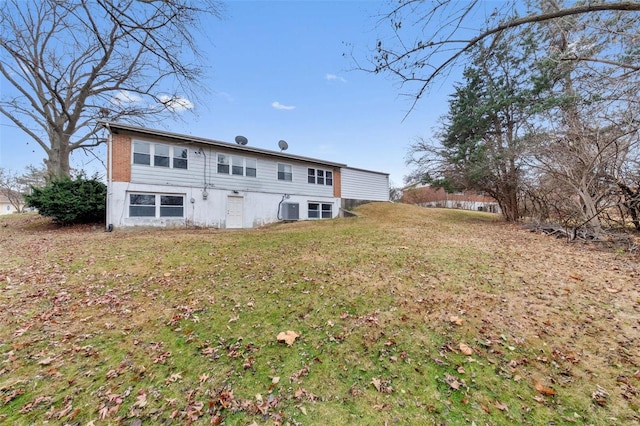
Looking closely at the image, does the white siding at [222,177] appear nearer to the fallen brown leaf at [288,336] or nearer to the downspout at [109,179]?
the downspout at [109,179]

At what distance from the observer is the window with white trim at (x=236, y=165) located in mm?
14281

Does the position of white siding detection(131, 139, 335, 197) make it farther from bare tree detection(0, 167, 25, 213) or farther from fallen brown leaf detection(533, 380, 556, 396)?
bare tree detection(0, 167, 25, 213)

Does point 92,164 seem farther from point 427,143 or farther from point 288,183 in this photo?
point 427,143

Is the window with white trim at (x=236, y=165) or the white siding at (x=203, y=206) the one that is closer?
the white siding at (x=203, y=206)

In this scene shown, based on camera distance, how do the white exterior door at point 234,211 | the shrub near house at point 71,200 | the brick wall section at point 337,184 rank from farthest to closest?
the brick wall section at point 337,184, the white exterior door at point 234,211, the shrub near house at point 71,200

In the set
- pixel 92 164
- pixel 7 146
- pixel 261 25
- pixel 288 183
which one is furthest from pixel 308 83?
pixel 7 146

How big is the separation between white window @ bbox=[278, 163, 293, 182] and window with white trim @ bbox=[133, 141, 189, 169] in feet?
17.7

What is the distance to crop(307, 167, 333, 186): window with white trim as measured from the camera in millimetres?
17797

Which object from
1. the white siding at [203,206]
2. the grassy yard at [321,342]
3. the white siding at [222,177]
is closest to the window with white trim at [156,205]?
the white siding at [203,206]

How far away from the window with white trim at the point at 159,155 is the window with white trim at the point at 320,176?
25.3 ft

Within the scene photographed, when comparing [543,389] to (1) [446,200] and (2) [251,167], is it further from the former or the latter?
(1) [446,200]

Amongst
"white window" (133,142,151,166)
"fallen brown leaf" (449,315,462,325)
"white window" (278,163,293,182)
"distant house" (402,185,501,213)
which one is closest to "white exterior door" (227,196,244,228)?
"white window" (278,163,293,182)

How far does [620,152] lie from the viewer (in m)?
8.09

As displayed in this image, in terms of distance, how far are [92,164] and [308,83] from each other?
14.9m
